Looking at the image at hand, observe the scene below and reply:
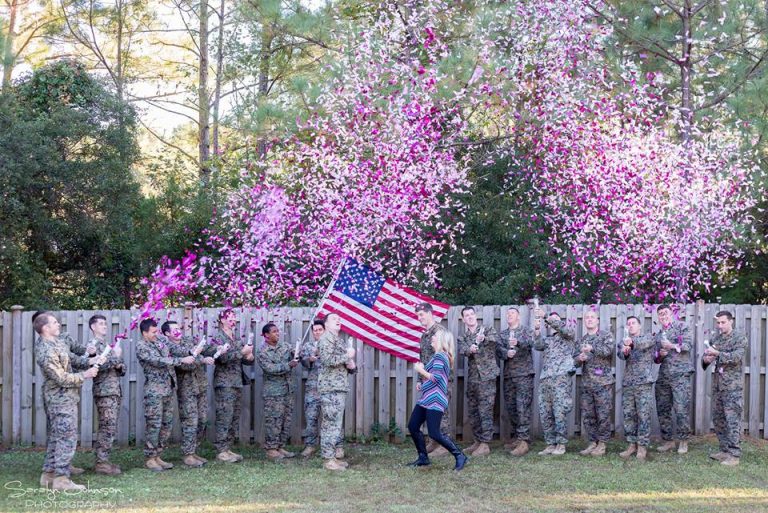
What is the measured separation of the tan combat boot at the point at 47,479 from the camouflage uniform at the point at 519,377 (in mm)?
5314

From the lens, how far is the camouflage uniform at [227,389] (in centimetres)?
1009

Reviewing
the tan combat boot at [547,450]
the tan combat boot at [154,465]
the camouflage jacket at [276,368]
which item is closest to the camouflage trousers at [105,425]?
the tan combat boot at [154,465]

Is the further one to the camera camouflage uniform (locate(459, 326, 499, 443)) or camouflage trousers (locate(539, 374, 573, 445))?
camouflage uniform (locate(459, 326, 499, 443))

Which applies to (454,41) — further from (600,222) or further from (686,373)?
(686,373)

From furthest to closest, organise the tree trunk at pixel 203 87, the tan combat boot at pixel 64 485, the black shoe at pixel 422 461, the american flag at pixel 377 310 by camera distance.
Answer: the tree trunk at pixel 203 87, the american flag at pixel 377 310, the black shoe at pixel 422 461, the tan combat boot at pixel 64 485

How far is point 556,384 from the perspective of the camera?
34.2 feet

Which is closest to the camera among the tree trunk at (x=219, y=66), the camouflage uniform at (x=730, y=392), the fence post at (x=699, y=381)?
the camouflage uniform at (x=730, y=392)

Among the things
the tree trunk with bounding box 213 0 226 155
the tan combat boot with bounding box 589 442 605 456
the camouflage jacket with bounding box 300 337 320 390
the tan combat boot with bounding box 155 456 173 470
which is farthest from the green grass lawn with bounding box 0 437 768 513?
the tree trunk with bounding box 213 0 226 155

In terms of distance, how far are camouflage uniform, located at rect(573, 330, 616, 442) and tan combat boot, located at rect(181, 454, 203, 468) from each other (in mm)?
4594

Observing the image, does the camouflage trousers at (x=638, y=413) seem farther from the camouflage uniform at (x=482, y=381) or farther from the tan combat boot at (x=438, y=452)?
the tan combat boot at (x=438, y=452)

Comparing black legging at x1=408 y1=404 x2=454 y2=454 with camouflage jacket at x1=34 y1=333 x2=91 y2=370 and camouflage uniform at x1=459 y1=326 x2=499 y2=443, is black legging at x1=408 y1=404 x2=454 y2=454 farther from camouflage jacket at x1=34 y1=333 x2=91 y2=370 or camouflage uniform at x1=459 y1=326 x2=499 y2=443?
camouflage jacket at x1=34 y1=333 x2=91 y2=370

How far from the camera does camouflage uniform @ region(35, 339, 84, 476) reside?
8523mm

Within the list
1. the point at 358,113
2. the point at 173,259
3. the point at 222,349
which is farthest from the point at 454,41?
the point at 222,349

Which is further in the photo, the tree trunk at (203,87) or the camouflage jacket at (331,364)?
the tree trunk at (203,87)
